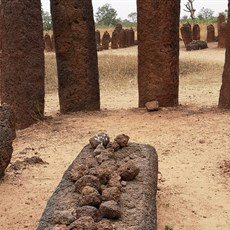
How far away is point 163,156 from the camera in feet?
18.8

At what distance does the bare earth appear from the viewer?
4102mm

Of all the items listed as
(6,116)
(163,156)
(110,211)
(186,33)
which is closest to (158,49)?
(163,156)

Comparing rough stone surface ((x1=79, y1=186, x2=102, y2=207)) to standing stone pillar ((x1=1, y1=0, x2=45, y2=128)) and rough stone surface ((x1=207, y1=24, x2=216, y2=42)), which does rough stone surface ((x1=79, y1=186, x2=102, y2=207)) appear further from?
rough stone surface ((x1=207, y1=24, x2=216, y2=42))

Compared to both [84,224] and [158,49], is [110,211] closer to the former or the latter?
[84,224]

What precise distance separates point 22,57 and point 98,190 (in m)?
4.35

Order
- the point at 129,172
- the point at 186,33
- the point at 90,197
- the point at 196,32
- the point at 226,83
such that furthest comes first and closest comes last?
the point at 196,32 < the point at 186,33 < the point at 226,83 < the point at 129,172 < the point at 90,197

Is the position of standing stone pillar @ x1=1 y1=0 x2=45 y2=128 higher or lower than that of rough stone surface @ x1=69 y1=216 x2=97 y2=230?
higher

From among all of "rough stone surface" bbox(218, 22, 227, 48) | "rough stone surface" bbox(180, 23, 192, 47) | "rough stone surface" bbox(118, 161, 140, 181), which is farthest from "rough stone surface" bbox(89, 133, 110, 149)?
"rough stone surface" bbox(180, 23, 192, 47)

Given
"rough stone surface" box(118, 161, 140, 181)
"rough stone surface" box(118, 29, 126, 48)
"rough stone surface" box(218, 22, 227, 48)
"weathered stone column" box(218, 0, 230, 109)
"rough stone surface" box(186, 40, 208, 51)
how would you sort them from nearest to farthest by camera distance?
1. "rough stone surface" box(118, 161, 140, 181)
2. "weathered stone column" box(218, 0, 230, 109)
3. "rough stone surface" box(218, 22, 227, 48)
4. "rough stone surface" box(186, 40, 208, 51)
5. "rough stone surface" box(118, 29, 126, 48)

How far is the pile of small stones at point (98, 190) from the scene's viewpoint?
9.61 feet

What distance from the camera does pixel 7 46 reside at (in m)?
7.36

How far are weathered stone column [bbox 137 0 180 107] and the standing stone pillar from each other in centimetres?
169

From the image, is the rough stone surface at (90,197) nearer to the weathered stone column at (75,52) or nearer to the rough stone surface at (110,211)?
the rough stone surface at (110,211)

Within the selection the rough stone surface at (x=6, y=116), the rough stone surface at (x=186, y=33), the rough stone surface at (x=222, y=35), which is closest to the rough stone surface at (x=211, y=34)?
the rough stone surface at (x=186, y=33)
